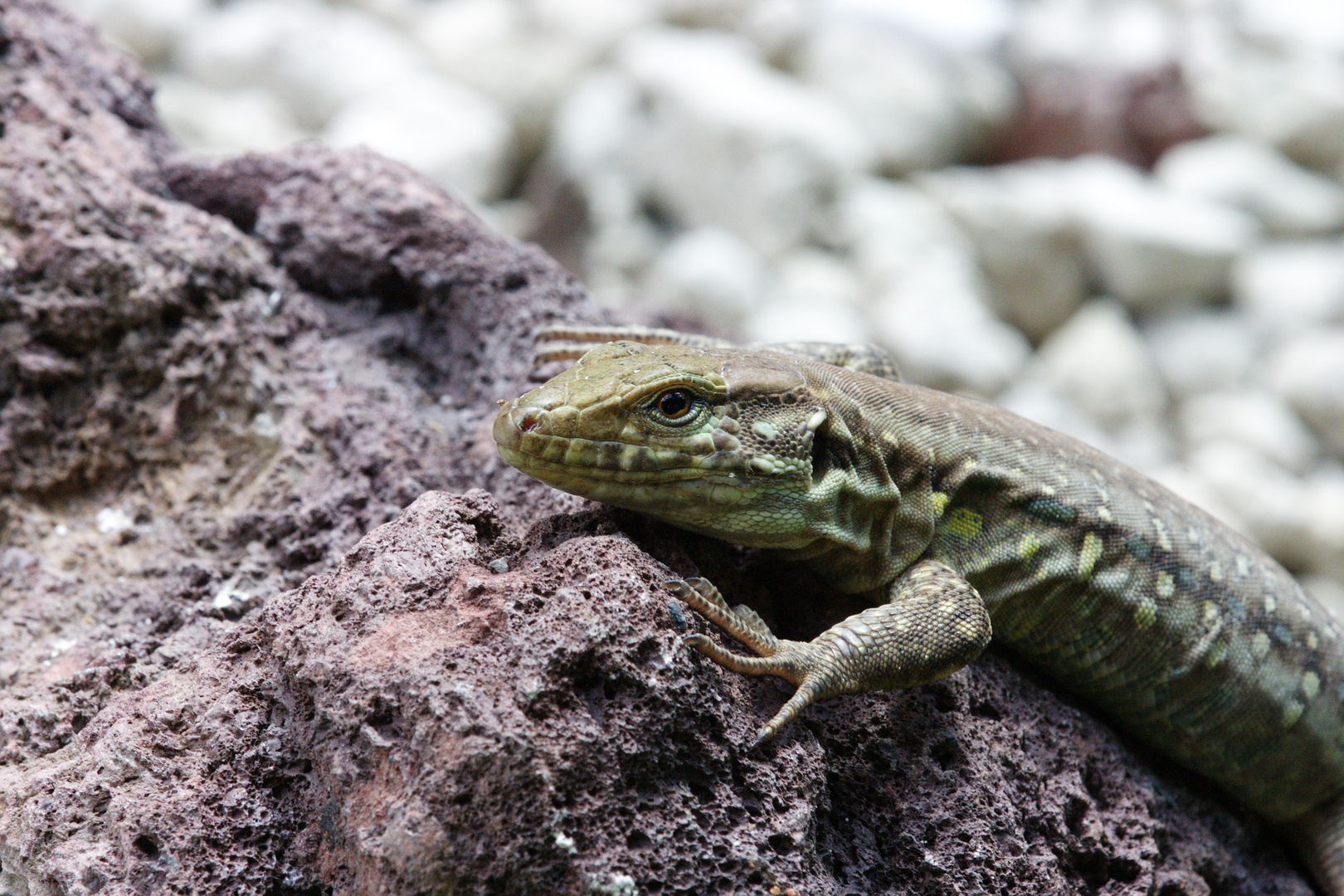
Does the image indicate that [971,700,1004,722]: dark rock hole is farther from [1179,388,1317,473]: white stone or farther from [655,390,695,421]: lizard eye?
[1179,388,1317,473]: white stone

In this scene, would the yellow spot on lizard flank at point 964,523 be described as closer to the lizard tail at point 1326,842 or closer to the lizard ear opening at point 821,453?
the lizard ear opening at point 821,453

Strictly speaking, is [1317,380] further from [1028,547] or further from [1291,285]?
[1028,547]

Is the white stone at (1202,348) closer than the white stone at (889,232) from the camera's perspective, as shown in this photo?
Yes

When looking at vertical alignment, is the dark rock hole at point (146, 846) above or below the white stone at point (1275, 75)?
below

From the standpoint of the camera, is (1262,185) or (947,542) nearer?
(947,542)

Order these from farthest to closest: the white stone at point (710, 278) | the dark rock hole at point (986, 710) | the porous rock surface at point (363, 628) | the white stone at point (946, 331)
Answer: the white stone at point (710, 278) → the white stone at point (946, 331) → the dark rock hole at point (986, 710) → the porous rock surface at point (363, 628)

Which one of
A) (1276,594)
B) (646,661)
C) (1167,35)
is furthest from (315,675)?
(1167,35)

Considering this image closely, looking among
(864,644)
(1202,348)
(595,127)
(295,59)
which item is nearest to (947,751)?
(864,644)


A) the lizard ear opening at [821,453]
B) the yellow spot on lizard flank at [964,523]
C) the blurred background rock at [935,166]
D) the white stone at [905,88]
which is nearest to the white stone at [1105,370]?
the blurred background rock at [935,166]

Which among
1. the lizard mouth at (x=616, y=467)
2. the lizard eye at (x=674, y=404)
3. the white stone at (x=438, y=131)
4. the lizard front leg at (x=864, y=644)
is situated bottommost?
the white stone at (x=438, y=131)
